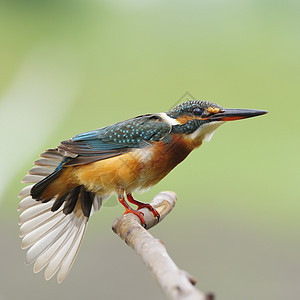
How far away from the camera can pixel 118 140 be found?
75.2 inches

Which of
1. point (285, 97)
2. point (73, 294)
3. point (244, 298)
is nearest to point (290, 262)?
point (244, 298)

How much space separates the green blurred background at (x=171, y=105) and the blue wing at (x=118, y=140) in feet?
1.37

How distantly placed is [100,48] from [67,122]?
1399mm

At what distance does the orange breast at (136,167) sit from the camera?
185 centimetres

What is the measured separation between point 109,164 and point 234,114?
45 centimetres

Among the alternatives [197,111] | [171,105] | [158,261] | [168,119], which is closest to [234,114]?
[197,111]

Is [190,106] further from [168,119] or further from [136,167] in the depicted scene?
[136,167]

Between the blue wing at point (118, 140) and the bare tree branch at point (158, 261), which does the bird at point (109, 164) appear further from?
the bare tree branch at point (158, 261)

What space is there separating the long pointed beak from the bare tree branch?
1.31 ft

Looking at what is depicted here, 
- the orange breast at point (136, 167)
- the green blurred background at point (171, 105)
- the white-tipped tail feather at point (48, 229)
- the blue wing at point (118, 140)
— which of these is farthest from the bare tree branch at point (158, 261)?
the green blurred background at point (171, 105)

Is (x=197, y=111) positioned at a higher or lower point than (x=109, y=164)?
higher

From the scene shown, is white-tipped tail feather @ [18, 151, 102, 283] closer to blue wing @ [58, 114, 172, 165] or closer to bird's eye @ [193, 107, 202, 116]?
blue wing @ [58, 114, 172, 165]

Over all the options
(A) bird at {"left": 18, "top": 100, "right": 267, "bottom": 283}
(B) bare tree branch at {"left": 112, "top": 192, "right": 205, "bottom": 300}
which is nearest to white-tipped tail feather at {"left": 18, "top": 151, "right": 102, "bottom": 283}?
(A) bird at {"left": 18, "top": 100, "right": 267, "bottom": 283}

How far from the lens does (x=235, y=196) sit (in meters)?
4.07
